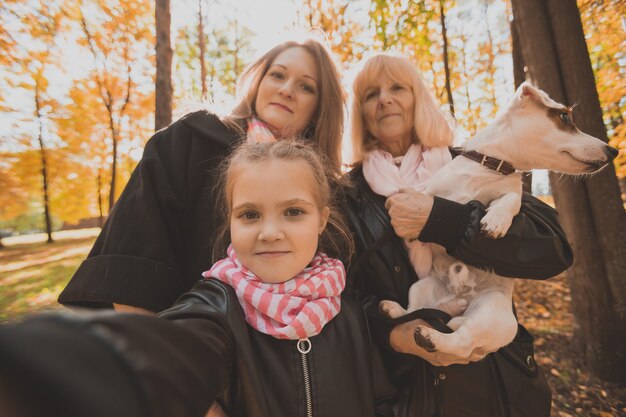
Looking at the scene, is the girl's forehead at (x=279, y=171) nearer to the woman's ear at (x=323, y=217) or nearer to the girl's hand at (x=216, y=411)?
the woman's ear at (x=323, y=217)

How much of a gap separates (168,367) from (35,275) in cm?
1075

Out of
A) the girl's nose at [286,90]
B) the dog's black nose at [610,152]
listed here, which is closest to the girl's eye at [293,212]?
the girl's nose at [286,90]

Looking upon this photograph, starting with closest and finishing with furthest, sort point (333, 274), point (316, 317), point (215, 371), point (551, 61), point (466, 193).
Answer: point (215, 371), point (316, 317), point (333, 274), point (466, 193), point (551, 61)

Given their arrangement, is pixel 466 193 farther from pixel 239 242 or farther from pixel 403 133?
pixel 239 242

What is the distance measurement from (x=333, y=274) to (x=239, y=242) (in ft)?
1.45

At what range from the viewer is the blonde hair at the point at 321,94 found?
7.71 ft

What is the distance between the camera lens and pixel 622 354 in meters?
3.66

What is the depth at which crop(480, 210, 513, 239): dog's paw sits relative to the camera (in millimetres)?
1633

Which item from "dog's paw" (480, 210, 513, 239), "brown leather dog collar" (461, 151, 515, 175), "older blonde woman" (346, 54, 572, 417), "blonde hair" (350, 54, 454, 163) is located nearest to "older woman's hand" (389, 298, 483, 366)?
"older blonde woman" (346, 54, 572, 417)

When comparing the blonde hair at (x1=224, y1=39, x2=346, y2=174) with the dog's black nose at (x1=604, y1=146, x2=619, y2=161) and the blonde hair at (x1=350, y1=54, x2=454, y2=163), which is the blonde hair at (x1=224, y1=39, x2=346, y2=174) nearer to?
the blonde hair at (x1=350, y1=54, x2=454, y2=163)

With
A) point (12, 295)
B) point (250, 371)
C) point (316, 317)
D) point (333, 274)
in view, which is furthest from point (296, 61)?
point (12, 295)

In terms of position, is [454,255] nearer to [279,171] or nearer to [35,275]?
[279,171]

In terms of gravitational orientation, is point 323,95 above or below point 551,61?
below

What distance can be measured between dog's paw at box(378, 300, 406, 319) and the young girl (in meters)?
0.17
